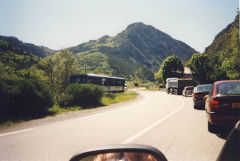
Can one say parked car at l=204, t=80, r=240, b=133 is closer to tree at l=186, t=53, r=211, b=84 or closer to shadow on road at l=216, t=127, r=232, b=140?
shadow on road at l=216, t=127, r=232, b=140

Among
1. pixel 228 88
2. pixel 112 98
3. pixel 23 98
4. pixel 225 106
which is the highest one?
pixel 228 88

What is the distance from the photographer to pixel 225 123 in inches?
234

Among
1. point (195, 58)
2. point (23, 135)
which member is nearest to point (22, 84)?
point (23, 135)

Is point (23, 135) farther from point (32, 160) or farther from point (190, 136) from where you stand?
point (190, 136)

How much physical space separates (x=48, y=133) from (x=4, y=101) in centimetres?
496

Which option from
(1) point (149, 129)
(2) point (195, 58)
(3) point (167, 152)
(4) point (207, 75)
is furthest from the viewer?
(2) point (195, 58)

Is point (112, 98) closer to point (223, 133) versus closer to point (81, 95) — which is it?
point (81, 95)

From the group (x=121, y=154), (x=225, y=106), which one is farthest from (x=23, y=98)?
(x=121, y=154)

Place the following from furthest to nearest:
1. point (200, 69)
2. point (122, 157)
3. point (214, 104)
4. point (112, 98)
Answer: point (200, 69)
point (112, 98)
point (214, 104)
point (122, 157)

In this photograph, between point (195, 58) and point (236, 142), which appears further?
point (195, 58)

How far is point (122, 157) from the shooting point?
158cm

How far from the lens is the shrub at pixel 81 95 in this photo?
17733 mm

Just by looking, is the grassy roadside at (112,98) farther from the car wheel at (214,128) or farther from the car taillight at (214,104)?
the car taillight at (214,104)

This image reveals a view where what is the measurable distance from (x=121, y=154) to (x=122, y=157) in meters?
0.02
